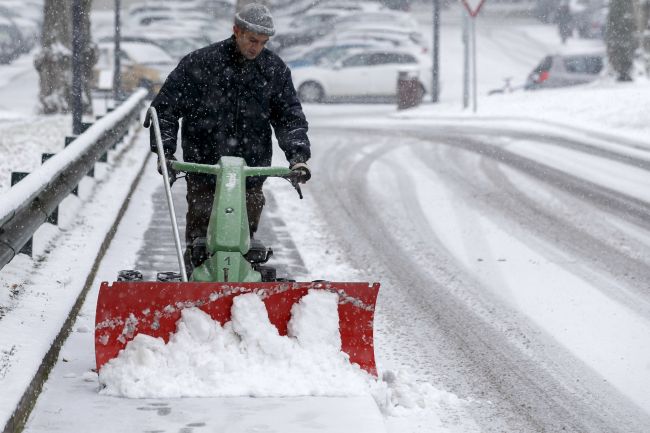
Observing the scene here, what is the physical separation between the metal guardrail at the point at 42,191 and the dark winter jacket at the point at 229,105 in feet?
3.23

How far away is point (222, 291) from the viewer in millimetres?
5609

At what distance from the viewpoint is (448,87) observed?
36.0 metres

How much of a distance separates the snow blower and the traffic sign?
17593mm

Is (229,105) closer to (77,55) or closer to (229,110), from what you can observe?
(229,110)

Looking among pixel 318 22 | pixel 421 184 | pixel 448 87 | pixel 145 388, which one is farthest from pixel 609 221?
pixel 318 22

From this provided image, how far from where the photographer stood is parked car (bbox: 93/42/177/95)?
31.0m

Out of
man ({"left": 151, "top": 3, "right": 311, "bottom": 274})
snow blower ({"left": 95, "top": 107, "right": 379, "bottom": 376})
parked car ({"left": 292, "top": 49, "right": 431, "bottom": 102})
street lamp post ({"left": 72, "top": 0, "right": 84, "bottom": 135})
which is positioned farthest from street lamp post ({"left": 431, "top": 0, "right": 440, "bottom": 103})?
snow blower ({"left": 95, "top": 107, "right": 379, "bottom": 376})

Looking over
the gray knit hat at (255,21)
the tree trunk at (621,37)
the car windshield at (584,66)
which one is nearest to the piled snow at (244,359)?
the gray knit hat at (255,21)

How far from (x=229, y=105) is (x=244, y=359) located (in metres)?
1.40

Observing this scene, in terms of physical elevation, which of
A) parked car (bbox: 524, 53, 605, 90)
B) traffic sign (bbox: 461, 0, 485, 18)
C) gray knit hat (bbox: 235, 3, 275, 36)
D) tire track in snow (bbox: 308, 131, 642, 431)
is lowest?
tire track in snow (bbox: 308, 131, 642, 431)

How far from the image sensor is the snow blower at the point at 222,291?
559cm

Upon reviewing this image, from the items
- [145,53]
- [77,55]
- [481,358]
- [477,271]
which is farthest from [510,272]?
[145,53]

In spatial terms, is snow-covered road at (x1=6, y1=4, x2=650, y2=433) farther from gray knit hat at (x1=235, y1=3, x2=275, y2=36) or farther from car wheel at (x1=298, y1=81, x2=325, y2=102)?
car wheel at (x1=298, y1=81, x2=325, y2=102)

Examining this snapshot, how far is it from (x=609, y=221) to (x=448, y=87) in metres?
25.1
